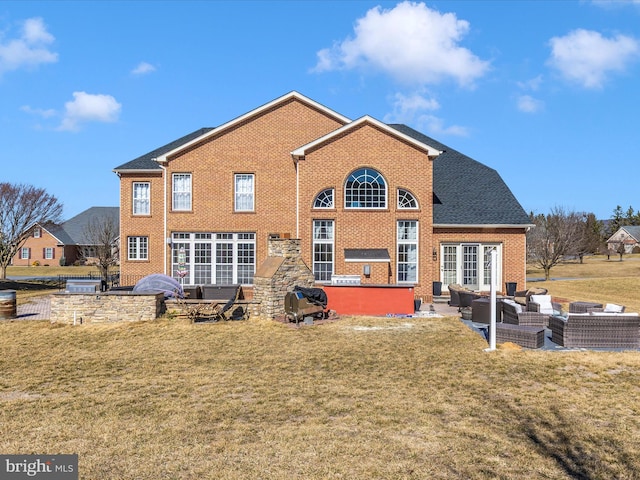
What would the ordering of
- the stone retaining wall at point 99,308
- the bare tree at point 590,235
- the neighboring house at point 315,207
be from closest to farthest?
the stone retaining wall at point 99,308, the neighboring house at point 315,207, the bare tree at point 590,235

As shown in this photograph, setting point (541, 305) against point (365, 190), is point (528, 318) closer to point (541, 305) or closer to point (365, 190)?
point (541, 305)

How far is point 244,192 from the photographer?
998 inches

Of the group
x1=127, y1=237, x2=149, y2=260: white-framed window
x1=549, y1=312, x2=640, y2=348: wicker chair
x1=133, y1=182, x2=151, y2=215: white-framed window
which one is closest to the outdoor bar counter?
x1=549, y1=312, x2=640, y2=348: wicker chair

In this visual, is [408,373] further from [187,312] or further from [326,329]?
[187,312]

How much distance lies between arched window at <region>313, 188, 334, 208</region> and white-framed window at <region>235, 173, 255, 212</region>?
416cm

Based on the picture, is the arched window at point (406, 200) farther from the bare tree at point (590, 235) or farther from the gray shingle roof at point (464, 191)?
the bare tree at point (590, 235)

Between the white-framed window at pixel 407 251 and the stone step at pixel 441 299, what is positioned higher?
the white-framed window at pixel 407 251

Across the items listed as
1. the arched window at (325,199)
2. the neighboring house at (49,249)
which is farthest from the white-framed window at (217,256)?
the neighboring house at (49,249)

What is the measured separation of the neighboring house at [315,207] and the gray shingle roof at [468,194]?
10cm

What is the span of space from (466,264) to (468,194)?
4.26m

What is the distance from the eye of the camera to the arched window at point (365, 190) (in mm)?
23094

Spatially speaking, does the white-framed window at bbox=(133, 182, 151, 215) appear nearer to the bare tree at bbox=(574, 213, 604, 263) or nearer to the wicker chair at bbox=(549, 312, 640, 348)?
the wicker chair at bbox=(549, 312, 640, 348)

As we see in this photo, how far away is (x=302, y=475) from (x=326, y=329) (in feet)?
33.8

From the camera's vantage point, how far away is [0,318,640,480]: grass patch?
242 inches
